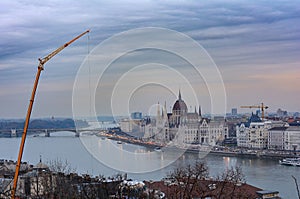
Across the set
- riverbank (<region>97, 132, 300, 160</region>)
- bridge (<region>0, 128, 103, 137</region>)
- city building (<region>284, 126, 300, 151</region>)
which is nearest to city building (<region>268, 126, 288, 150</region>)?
city building (<region>284, 126, 300, 151</region>)

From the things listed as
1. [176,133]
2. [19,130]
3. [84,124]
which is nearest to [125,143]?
[176,133]

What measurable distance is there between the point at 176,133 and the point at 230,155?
381cm

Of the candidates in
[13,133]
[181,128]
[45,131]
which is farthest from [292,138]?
[13,133]

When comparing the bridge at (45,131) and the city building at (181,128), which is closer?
the city building at (181,128)

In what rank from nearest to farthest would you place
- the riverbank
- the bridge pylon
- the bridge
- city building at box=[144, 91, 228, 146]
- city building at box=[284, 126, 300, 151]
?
the riverbank < city building at box=[284, 126, 300, 151] < city building at box=[144, 91, 228, 146] < the bridge < the bridge pylon

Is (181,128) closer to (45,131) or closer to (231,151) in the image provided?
(231,151)

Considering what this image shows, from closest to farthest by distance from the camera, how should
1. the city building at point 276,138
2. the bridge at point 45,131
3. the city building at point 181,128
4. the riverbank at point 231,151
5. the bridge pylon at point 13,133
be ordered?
1. the riverbank at point 231,151
2. the city building at point 276,138
3. the city building at point 181,128
4. the bridge at point 45,131
5. the bridge pylon at point 13,133

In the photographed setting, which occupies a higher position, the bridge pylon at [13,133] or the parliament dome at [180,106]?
the parliament dome at [180,106]

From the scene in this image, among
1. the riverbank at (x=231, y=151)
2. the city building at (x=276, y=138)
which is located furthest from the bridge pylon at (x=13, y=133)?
the city building at (x=276, y=138)

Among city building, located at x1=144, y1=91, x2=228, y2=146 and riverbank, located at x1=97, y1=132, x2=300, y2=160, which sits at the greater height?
city building, located at x1=144, y1=91, x2=228, y2=146

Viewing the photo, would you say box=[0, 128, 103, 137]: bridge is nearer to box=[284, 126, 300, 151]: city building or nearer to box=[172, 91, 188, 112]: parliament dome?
box=[172, 91, 188, 112]: parliament dome

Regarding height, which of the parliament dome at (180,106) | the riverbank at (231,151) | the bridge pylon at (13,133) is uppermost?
the parliament dome at (180,106)

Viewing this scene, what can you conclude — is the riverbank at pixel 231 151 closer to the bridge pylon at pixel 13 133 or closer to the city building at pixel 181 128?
the city building at pixel 181 128

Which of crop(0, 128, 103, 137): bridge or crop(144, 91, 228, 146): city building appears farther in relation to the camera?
crop(0, 128, 103, 137): bridge
